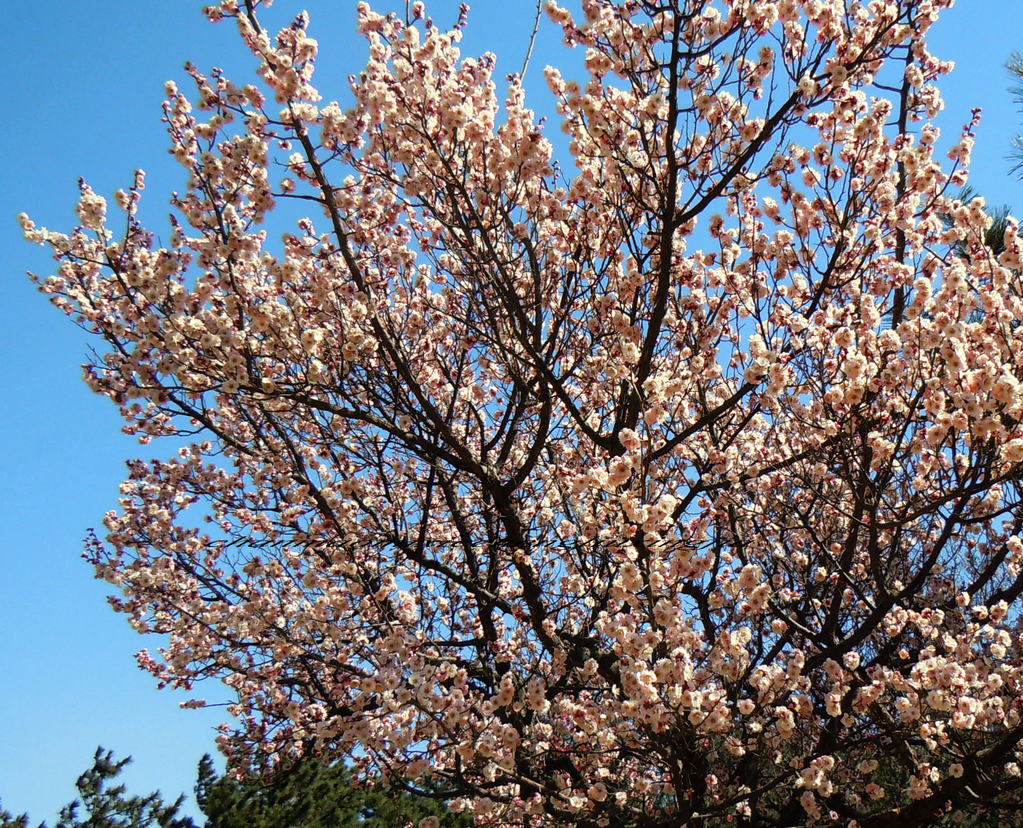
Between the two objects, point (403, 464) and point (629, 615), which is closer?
point (629, 615)

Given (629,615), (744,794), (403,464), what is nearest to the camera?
(744,794)

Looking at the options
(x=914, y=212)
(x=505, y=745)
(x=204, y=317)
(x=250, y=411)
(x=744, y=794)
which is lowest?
(x=744, y=794)

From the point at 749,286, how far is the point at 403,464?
10.3 ft

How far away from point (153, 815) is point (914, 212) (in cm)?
721

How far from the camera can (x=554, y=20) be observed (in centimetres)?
554

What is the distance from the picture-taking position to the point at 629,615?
5113 millimetres

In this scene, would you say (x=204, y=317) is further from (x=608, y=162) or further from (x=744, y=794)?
(x=744, y=794)

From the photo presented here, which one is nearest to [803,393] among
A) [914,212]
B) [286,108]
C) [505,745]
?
[914,212]

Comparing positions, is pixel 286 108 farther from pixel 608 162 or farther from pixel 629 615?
pixel 629 615

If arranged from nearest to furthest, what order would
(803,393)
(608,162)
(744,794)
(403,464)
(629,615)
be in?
(744,794) → (629,615) → (803,393) → (608,162) → (403,464)

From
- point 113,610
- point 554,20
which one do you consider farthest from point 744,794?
point 113,610

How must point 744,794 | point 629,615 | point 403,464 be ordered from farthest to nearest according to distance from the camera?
point 403,464 < point 629,615 < point 744,794

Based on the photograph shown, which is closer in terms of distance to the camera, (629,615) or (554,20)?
(629,615)

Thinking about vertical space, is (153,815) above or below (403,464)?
below
